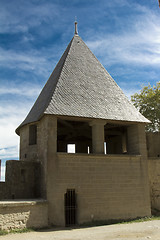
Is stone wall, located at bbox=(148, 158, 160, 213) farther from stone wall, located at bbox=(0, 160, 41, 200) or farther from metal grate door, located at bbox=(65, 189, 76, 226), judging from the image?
stone wall, located at bbox=(0, 160, 41, 200)

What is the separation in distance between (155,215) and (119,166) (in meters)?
3.95

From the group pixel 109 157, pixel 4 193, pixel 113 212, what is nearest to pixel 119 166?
pixel 109 157

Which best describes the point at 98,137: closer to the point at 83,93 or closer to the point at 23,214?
the point at 83,93

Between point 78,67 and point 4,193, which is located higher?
point 78,67

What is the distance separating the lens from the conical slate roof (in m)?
16.1

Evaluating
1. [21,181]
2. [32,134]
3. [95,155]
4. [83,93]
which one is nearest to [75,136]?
[32,134]

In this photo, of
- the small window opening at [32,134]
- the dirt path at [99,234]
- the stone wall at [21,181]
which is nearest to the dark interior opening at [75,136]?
the small window opening at [32,134]

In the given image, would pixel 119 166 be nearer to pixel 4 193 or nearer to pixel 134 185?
pixel 134 185

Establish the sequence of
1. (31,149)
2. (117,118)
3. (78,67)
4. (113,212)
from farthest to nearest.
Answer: (78,67) < (31,149) < (117,118) < (113,212)

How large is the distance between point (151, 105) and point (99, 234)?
19.0 meters

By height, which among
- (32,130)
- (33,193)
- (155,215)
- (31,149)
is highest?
(32,130)

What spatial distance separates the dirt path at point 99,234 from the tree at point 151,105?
52.8ft

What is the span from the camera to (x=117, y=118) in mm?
16609

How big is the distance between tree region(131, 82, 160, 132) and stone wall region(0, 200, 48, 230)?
704 inches
